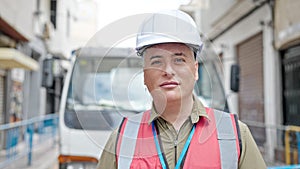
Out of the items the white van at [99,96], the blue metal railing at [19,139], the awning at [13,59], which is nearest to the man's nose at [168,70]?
the white van at [99,96]

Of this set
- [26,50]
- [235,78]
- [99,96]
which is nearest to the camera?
[99,96]

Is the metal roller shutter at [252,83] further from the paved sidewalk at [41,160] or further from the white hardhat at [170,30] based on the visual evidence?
the white hardhat at [170,30]

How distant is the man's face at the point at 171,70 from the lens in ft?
4.61

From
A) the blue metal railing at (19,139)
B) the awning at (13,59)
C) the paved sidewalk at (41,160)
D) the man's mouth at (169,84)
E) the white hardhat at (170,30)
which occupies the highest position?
the awning at (13,59)

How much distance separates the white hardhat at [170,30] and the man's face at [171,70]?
1.3 inches

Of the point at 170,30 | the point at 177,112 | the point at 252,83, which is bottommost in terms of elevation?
the point at 177,112

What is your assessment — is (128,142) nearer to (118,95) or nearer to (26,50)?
(118,95)

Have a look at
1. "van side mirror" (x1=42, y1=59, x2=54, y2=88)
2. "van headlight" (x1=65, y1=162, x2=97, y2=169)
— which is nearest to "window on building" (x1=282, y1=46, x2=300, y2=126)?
"van side mirror" (x1=42, y1=59, x2=54, y2=88)

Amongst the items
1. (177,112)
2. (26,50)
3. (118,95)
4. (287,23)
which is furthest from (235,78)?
(26,50)

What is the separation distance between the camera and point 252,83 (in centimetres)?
1198

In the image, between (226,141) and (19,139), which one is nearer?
(226,141)

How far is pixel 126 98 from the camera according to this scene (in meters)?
1.83

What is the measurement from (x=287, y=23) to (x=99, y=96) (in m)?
7.37

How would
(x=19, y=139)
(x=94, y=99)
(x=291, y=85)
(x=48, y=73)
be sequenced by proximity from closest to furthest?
(x=94, y=99) < (x=48, y=73) < (x=19, y=139) < (x=291, y=85)
